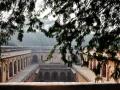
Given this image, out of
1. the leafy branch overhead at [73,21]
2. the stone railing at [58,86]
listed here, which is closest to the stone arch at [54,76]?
the stone railing at [58,86]

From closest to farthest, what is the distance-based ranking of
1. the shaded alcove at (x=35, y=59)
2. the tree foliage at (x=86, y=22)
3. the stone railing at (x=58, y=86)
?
the tree foliage at (x=86, y=22) → the stone railing at (x=58, y=86) → the shaded alcove at (x=35, y=59)

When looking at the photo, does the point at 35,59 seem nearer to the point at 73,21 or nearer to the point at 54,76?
the point at 54,76

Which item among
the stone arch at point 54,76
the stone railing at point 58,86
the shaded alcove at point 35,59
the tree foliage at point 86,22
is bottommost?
the stone arch at point 54,76

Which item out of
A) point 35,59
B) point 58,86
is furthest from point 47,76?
point 58,86

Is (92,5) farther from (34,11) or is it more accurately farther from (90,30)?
(34,11)

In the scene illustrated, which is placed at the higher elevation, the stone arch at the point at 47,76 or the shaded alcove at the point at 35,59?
the shaded alcove at the point at 35,59

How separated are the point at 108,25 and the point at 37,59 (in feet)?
162

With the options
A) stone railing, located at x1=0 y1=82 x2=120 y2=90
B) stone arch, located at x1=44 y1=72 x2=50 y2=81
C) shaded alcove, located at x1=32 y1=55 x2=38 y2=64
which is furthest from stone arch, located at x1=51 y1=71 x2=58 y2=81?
stone railing, located at x1=0 y1=82 x2=120 y2=90

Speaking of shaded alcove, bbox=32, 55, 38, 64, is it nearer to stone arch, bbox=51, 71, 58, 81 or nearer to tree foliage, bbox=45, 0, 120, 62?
stone arch, bbox=51, 71, 58, 81

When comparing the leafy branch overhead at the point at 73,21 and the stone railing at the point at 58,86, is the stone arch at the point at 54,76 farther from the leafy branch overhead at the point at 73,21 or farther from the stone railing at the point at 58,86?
the leafy branch overhead at the point at 73,21

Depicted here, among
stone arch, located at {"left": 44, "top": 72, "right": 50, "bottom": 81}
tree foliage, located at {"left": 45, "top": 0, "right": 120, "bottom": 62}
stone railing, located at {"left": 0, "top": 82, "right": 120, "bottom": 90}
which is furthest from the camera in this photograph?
stone arch, located at {"left": 44, "top": 72, "right": 50, "bottom": 81}

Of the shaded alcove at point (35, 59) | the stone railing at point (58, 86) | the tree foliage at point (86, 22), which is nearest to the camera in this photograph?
the tree foliage at point (86, 22)

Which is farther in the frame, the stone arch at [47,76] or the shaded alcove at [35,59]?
the shaded alcove at [35,59]

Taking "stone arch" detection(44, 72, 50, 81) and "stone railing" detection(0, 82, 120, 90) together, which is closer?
"stone railing" detection(0, 82, 120, 90)
